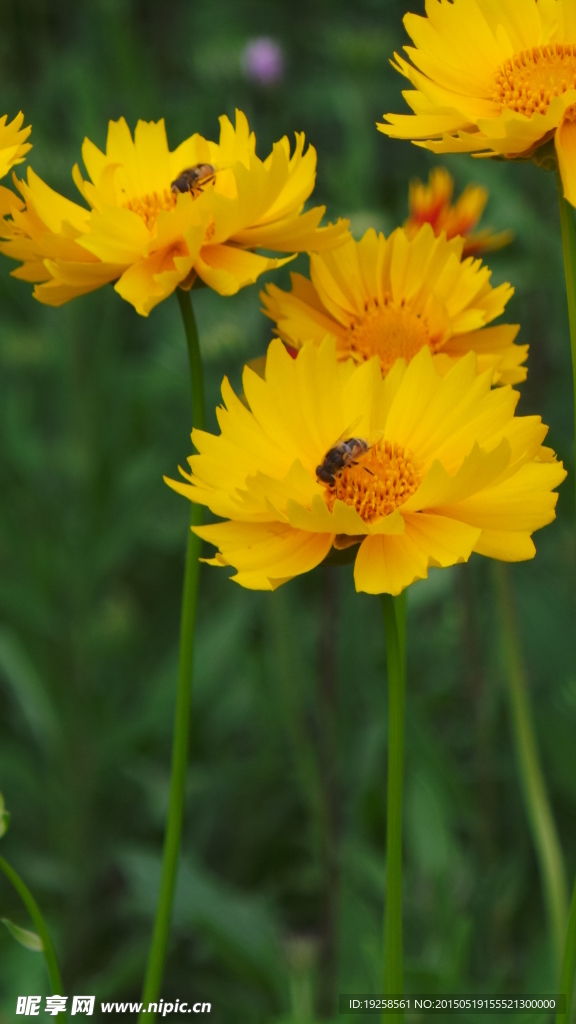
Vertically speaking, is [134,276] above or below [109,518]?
below

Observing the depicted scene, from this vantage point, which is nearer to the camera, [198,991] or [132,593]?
[198,991]

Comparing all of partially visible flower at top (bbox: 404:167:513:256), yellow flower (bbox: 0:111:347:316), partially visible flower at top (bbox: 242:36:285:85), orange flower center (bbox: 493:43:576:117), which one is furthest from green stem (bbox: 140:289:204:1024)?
partially visible flower at top (bbox: 242:36:285:85)

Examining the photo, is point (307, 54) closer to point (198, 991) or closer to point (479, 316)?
point (198, 991)

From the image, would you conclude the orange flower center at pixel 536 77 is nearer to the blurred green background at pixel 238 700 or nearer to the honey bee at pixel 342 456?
the honey bee at pixel 342 456

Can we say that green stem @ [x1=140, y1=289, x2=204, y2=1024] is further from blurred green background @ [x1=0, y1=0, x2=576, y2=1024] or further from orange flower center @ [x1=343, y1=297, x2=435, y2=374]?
blurred green background @ [x1=0, y1=0, x2=576, y2=1024]

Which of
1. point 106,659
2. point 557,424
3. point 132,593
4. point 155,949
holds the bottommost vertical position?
point 155,949

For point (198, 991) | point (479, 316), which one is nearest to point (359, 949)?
point (198, 991)

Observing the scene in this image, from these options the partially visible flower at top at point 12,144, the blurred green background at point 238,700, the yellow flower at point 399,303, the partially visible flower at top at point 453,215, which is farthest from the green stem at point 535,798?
the partially visible flower at top at point 12,144
